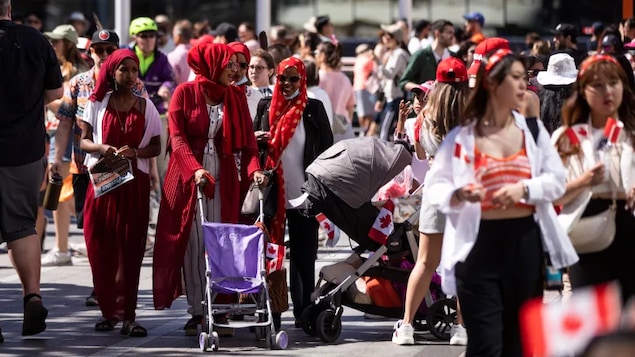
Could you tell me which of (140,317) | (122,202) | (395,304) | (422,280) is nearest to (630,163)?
(422,280)

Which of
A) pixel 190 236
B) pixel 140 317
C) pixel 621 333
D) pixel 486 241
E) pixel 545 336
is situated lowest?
pixel 140 317

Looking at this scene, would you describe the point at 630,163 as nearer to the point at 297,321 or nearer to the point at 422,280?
the point at 422,280

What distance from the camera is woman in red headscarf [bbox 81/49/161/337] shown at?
956 centimetres

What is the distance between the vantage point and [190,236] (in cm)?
933

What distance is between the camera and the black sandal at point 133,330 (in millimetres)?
9438

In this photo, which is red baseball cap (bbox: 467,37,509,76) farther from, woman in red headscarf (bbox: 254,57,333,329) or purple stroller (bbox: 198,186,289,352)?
purple stroller (bbox: 198,186,289,352)

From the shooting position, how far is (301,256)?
967cm

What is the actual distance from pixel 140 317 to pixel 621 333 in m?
7.38

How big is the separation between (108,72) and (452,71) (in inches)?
90.7

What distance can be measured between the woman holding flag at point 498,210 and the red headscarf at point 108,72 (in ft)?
11.8

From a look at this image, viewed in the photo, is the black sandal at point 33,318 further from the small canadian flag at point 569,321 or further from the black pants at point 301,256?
the small canadian flag at point 569,321

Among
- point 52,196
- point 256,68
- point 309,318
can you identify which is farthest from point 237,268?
point 52,196

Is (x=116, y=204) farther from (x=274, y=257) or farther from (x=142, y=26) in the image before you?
(x=142, y=26)

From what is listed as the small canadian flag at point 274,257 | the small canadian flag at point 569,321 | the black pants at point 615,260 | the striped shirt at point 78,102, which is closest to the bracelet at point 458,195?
the black pants at point 615,260
